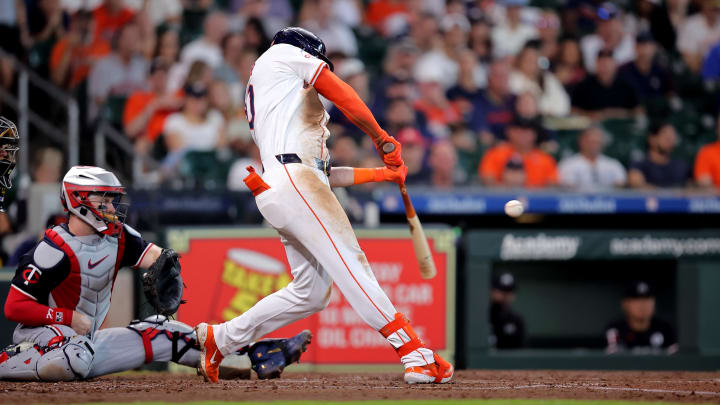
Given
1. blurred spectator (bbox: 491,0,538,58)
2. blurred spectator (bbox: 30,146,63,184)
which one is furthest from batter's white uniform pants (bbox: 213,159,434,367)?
Answer: blurred spectator (bbox: 491,0,538,58)

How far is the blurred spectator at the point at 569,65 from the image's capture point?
1204 centimetres

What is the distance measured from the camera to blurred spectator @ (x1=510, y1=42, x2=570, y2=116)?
11758mm

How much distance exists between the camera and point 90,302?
5523 mm

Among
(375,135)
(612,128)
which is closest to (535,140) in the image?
(612,128)

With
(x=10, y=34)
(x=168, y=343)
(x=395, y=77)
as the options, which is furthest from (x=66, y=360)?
(x=395, y=77)

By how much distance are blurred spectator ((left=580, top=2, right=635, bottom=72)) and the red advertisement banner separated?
5.70 meters

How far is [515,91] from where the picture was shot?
11.7 m

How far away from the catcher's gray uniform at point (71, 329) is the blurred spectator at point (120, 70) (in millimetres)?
5371

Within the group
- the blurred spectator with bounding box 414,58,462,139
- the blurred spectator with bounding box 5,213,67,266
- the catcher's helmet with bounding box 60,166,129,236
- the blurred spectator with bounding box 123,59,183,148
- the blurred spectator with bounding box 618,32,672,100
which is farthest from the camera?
the blurred spectator with bounding box 618,32,672,100

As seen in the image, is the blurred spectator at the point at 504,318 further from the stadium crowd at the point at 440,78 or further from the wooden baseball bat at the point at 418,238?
the wooden baseball bat at the point at 418,238

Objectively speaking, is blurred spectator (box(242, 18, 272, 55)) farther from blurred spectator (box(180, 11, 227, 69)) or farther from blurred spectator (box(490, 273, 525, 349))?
blurred spectator (box(490, 273, 525, 349))

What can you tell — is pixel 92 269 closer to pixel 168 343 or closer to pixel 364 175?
pixel 168 343

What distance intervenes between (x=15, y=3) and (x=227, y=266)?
4724 mm

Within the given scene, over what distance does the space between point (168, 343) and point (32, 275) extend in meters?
0.83
